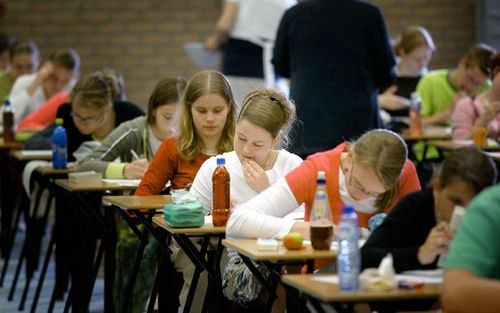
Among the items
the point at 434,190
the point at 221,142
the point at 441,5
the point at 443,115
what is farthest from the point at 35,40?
the point at 434,190

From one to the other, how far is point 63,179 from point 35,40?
544 cm

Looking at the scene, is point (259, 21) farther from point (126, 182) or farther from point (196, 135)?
point (196, 135)

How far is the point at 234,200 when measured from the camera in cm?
441

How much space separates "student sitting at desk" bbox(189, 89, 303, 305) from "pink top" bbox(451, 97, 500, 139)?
2.77 m

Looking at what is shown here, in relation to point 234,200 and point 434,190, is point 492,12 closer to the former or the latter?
point 234,200

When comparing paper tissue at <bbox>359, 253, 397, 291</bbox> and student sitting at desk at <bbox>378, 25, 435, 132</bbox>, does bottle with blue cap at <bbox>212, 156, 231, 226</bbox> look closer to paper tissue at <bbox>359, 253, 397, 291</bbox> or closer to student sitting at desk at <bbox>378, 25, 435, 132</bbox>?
paper tissue at <bbox>359, 253, 397, 291</bbox>

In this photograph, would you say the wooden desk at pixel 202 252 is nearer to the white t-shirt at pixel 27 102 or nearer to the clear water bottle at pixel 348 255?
the clear water bottle at pixel 348 255

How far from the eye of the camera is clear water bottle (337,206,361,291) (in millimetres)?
2902

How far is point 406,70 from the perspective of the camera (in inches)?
340

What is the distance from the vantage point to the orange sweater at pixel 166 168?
16.6ft

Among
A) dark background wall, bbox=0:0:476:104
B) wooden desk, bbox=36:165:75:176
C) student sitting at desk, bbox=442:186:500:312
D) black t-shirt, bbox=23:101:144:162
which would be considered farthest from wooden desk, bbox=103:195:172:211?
dark background wall, bbox=0:0:476:104

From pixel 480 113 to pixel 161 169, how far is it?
2.77 m

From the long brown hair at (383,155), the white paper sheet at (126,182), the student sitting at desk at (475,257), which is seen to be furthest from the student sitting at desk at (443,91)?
the student sitting at desk at (475,257)

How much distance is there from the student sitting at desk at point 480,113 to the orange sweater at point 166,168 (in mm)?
2356
